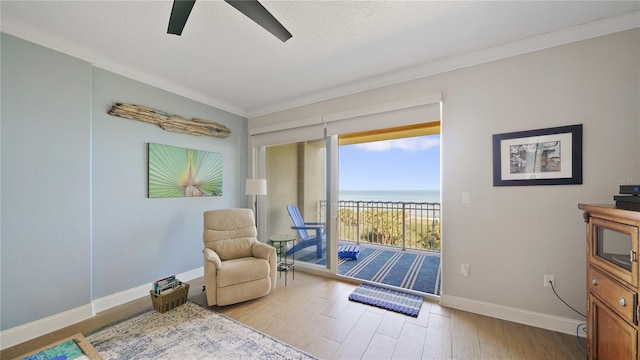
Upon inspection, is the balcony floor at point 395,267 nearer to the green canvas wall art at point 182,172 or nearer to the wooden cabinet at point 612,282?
the wooden cabinet at point 612,282

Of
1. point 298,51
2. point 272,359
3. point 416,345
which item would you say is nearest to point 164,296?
point 272,359

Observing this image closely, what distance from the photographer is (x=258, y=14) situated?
1.45 metres

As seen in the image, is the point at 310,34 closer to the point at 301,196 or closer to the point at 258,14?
the point at 258,14

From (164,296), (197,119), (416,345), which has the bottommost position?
(416,345)

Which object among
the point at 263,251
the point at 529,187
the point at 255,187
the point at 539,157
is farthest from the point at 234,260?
the point at 539,157

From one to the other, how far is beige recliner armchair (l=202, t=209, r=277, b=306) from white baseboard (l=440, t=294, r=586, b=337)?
2021 millimetres

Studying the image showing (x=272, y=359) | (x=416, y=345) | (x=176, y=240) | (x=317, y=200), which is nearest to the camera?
(x=272, y=359)

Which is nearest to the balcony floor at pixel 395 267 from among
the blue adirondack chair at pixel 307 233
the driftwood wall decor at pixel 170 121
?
the blue adirondack chair at pixel 307 233

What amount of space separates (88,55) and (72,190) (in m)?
1.36

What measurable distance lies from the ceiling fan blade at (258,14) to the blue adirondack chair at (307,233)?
8.74ft

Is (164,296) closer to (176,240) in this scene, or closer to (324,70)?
(176,240)

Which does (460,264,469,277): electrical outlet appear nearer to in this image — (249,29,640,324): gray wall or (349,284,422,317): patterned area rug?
(249,29,640,324): gray wall

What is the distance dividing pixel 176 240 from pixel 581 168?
14.7 feet

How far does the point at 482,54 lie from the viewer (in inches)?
92.0
